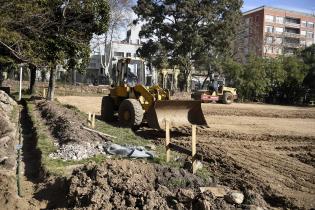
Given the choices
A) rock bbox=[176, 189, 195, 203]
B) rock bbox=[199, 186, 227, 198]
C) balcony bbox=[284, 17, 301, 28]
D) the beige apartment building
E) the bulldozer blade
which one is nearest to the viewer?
rock bbox=[176, 189, 195, 203]

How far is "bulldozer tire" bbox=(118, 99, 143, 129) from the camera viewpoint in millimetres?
14436

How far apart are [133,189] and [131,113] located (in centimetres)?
839

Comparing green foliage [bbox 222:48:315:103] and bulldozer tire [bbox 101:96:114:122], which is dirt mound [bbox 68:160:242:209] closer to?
bulldozer tire [bbox 101:96:114:122]

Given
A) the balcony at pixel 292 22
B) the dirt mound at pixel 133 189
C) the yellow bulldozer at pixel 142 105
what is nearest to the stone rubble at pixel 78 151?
the dirt mound at pixel 133 189

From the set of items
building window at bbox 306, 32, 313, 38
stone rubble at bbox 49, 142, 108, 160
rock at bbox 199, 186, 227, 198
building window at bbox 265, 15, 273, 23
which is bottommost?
rock at bbox 199, 186, 227, 198

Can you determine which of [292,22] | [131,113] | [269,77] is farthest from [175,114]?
[292,22]

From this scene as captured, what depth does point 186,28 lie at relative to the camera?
142 ft

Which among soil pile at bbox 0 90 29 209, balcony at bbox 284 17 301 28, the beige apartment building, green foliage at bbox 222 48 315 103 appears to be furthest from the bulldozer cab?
balcony at bbox 284 17 301 28

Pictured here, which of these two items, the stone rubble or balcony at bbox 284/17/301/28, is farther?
balcony at bbox 284/17/301/28

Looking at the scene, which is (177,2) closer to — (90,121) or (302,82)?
(302,82)

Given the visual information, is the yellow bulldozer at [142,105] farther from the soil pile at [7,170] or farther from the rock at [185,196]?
the rock at [185,196]

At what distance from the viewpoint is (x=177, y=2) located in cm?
4319

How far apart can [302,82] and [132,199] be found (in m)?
43.7

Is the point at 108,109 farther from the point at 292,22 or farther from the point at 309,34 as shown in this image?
the point at 309,34
